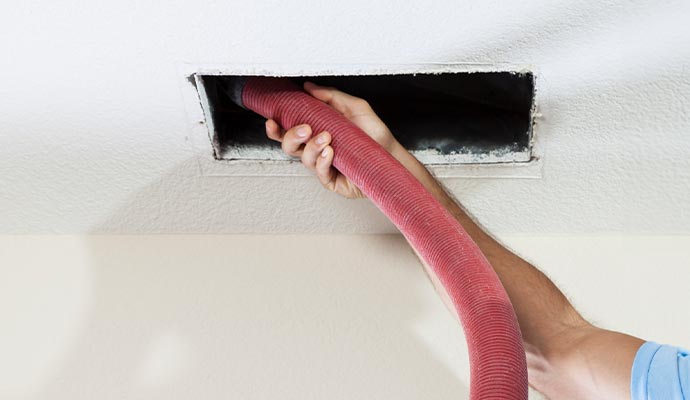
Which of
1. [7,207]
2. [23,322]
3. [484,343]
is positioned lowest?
[484,343]

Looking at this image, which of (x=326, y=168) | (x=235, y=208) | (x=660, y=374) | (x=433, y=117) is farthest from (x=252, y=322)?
(x=660, y=374)

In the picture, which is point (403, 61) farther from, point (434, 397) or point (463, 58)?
point (434, 397)

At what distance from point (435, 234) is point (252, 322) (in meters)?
0.67

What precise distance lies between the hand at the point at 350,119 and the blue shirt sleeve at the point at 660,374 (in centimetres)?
63

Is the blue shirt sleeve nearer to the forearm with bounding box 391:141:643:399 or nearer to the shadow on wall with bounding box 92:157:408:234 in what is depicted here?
the forearm with bounding box 391:141:643:399

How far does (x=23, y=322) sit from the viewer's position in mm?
1920

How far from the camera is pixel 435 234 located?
1352 millimetres

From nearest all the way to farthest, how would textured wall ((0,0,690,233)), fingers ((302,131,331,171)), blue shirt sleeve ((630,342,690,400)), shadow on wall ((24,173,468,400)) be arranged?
blue shirt sleeve ((630,342,690,400)), textured wall ((0,0,690,233)), fingers ((302,131,331,171)), shadow on wall ((24,173,468,400))

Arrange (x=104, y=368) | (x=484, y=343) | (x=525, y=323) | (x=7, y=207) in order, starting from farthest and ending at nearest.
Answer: (x=7, y=207) < (x=104, y=368) < (x=525, y=323) < (x=484, y=343)

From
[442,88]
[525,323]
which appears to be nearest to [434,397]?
[525,323]

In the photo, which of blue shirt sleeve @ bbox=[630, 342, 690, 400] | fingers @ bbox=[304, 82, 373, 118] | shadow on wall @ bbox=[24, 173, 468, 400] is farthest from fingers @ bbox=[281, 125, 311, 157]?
blue shirt sleeve @ bbox=[630, 342, 690, 400]

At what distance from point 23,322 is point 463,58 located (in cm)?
123

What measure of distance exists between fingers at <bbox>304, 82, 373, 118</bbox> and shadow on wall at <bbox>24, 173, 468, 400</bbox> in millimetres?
448

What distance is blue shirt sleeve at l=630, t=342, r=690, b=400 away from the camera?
122cm
